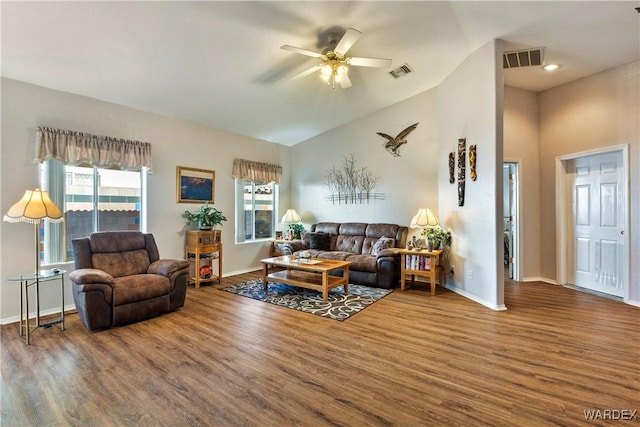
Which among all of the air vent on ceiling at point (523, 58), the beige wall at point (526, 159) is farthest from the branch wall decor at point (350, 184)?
the air vent on ceiling at point (523, 58)

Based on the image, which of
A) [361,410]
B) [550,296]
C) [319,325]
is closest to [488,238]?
[550,296]

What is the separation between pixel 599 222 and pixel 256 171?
5.80m

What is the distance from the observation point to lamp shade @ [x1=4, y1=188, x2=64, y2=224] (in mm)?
2930

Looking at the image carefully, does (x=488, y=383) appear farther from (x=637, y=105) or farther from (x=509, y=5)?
(x=637, y=105)

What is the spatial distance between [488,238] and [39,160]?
5.52 metres

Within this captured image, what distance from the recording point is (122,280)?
3324mm

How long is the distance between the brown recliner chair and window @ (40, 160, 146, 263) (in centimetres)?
55

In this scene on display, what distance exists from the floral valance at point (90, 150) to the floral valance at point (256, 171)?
5.39 feet

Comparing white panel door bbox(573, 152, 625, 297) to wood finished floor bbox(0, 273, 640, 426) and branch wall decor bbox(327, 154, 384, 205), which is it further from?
branch wall decor bbox(327, 154, 384, 205)

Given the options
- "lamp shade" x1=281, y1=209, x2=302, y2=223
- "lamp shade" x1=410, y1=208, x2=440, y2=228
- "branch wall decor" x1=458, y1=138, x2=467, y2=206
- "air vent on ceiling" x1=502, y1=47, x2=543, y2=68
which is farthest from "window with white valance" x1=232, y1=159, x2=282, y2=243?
"air vent on ceiling" x1=502, y1=47, x2=543, y2=68

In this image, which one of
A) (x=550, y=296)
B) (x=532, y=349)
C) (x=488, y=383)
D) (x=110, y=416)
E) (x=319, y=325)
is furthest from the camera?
(x=550, y=296)

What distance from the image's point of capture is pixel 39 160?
11.4 feet

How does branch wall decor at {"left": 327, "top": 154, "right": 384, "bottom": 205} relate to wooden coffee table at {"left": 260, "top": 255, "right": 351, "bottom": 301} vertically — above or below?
above

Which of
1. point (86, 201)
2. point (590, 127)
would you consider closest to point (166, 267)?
point (86, 201)
